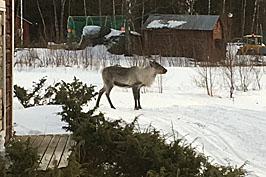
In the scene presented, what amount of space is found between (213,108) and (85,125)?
601cm

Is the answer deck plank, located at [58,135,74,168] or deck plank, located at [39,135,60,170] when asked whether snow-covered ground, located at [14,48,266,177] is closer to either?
deck plank, located at [39,135,60,170]

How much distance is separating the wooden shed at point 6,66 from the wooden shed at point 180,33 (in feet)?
86.0

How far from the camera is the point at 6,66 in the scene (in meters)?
6.95

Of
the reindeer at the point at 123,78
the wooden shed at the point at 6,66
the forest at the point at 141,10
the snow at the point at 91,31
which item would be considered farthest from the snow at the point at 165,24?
the wooden shed at the point at 6,66

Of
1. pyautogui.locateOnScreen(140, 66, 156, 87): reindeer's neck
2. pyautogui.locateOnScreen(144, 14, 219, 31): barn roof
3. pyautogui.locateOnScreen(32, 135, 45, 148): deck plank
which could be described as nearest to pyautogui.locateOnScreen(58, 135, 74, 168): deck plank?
pyautogui.locateOnScreen(32, 135, 45, 148): deck plank

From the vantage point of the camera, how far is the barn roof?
34688mm

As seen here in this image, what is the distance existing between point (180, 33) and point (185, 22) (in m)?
0.70

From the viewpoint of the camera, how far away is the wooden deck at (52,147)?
19.9 feet

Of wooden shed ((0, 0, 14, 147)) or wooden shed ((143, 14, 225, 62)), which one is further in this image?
wooden shed ((143, 14, 225, 62))

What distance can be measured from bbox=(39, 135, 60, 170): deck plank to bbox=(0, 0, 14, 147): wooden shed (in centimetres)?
48

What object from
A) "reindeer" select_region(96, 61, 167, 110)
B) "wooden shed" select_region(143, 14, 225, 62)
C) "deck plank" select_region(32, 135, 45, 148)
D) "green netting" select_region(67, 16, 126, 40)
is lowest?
"deck plank" select_region(32, 135, 45, 148)

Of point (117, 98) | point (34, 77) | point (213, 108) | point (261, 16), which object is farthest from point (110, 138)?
point (261, 16)

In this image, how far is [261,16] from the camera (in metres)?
47.4

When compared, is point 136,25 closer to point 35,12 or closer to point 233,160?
point 35,12
